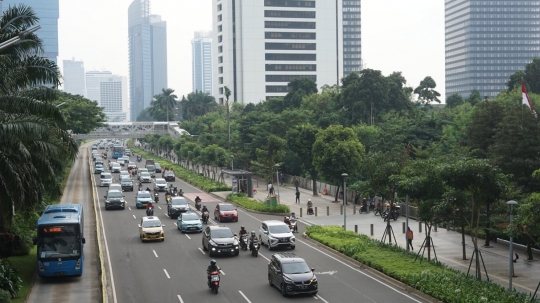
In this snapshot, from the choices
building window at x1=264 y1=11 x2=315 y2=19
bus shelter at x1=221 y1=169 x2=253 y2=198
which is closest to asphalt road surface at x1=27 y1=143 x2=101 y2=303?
bus shelter at x1=221 y1=169 x2=253 y2=198

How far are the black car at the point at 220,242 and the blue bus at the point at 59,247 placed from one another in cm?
736

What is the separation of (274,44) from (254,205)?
327 feet

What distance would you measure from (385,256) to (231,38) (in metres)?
123

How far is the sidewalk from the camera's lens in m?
28.8

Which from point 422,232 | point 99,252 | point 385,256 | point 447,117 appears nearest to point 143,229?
point 99,252

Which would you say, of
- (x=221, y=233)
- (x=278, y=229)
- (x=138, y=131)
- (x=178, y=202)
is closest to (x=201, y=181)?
(x=178, y=202)

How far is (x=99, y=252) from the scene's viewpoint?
33.8m

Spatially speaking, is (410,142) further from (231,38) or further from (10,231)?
(231,38)

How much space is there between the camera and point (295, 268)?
25.1 meters

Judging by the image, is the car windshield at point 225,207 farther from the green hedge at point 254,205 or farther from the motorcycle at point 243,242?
the motorcycle at point 243,242

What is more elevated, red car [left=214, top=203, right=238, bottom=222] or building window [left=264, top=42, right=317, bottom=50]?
building window [left=264, top=42, right=317, bottom=50]

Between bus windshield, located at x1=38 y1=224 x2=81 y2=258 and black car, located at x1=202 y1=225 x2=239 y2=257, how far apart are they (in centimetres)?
754

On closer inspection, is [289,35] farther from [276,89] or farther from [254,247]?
[254,247]

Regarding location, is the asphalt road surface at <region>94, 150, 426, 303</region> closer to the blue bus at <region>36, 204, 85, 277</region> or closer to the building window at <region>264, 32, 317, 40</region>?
the blue bus at <region>36, 204, 85, 277</region>
